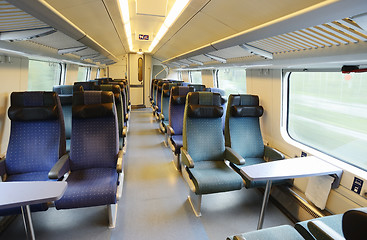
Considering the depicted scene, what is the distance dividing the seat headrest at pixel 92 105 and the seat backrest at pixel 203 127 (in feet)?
3.60

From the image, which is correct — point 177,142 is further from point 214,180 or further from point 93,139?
point 93,139

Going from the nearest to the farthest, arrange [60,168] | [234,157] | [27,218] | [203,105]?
[27,218], [60,168], [234,157], [203,105]

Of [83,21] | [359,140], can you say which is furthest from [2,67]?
[359,140]

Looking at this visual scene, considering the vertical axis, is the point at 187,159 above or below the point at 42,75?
below

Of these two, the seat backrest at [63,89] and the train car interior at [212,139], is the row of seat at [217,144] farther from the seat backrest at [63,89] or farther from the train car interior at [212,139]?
the seat backrest at [63,89]

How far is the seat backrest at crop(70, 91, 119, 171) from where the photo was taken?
2.70 meters

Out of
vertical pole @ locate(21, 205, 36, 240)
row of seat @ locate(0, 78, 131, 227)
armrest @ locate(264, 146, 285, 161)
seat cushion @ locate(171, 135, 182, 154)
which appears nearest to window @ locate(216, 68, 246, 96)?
armrest @ locate(264, 146, 285, 161)

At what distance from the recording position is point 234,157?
2949mm

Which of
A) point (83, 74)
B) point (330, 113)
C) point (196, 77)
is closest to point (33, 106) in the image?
point (330, 113)

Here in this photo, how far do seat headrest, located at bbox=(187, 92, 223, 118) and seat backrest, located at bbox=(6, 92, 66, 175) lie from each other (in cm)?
177

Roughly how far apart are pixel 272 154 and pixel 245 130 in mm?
563

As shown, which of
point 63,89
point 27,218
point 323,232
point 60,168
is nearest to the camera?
point 323,232

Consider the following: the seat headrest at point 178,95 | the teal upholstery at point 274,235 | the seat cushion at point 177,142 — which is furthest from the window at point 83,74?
the teal upholstery at point 274,235

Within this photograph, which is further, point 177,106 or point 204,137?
point 177,106
